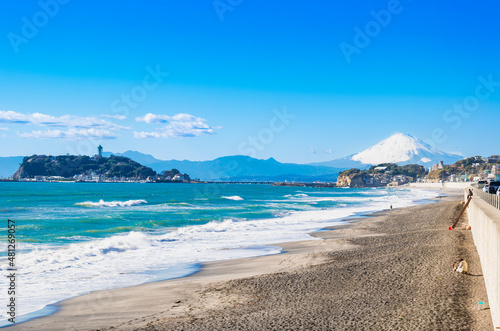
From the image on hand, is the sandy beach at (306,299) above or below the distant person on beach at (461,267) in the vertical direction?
below

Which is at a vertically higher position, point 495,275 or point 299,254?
point 495,275

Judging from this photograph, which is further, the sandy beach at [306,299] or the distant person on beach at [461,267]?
the distant person on beach at [461,267]

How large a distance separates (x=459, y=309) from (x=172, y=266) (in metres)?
10.5

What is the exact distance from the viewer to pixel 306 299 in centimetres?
1031

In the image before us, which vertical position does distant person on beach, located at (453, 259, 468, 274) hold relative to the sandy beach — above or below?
above

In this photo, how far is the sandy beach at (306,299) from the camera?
8539 mm

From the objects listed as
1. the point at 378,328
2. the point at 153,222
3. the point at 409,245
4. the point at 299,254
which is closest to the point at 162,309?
the point at 378,328

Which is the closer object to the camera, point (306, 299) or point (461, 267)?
point (306, 299)

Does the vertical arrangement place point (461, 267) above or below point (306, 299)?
above

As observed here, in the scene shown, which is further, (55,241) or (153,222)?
(153,222)

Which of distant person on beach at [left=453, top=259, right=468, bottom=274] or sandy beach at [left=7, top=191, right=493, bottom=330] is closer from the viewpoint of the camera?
sandy beach at [left=7, top=191, right=493, bottom=330]

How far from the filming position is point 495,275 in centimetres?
700

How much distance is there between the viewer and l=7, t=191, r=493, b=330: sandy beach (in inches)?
336

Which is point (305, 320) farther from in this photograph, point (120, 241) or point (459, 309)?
point (120, 241)
